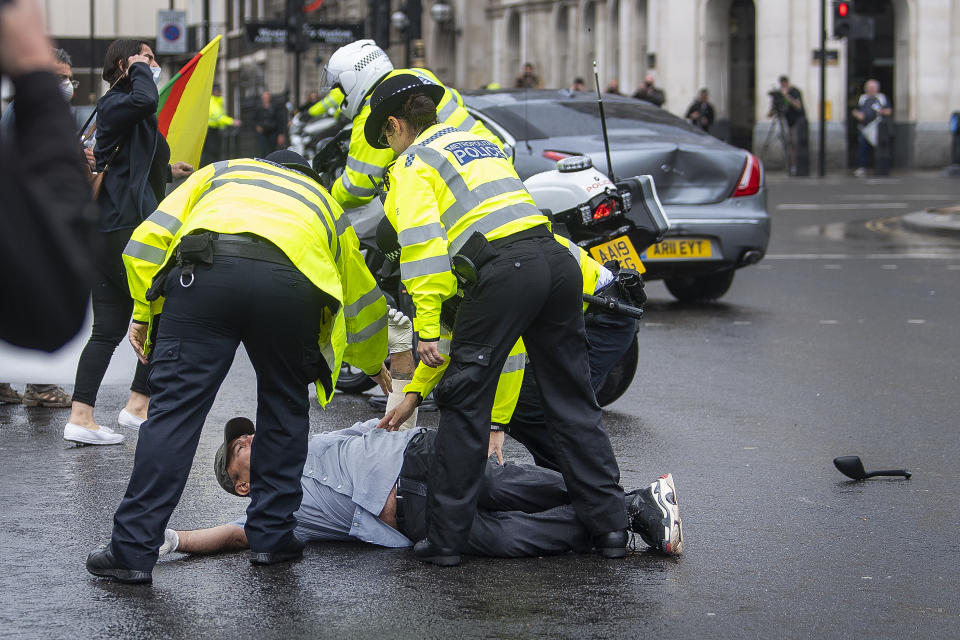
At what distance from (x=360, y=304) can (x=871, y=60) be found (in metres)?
32.6

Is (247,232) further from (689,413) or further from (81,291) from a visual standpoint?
(689,413)

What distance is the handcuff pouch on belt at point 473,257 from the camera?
4.88 meters

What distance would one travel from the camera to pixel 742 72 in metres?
37.9

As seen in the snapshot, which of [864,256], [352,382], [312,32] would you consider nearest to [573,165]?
[352,382]

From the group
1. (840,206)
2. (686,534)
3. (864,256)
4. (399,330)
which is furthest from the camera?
(840,206)

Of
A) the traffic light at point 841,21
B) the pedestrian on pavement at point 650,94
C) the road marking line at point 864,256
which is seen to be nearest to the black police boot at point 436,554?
the road marking line at point 864,256

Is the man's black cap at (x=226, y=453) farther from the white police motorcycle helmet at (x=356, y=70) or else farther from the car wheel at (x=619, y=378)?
the white police motorcycle helmet at (x=356, y=70)

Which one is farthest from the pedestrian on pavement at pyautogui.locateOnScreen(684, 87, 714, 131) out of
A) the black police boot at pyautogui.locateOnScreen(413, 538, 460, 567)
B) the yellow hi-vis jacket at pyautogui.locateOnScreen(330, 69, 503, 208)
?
the black police boot at pyautogui.locateOnScreen(413, 538, 460, 567)

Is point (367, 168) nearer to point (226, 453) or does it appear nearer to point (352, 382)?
point (352, 382)

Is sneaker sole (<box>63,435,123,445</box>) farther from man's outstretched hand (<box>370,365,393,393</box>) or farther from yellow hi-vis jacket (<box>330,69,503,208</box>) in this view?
man's outstretched hand (<box>370,365,393,393</box>)

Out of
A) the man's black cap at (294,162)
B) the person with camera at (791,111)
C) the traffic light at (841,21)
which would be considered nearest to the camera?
the man's black cap at (294,162)

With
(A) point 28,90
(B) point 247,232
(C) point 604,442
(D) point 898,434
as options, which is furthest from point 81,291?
(D) point 898,434

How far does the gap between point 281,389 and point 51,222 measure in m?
2.45

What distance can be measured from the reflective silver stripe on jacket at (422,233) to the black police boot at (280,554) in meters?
1.03
